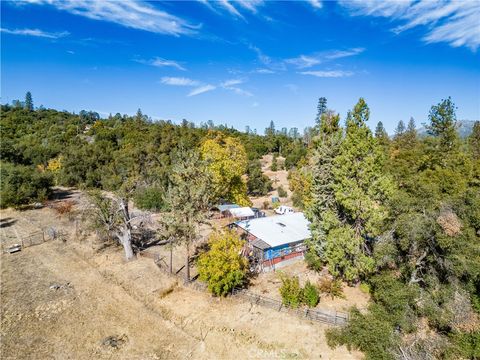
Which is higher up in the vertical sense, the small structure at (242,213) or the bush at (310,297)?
the small structure at (242,213)

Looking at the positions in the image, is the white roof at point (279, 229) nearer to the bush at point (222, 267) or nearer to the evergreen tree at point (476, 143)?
the bush at point (222, 267)

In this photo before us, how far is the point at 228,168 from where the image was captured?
Result: 120 ft

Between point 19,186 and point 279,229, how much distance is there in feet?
136

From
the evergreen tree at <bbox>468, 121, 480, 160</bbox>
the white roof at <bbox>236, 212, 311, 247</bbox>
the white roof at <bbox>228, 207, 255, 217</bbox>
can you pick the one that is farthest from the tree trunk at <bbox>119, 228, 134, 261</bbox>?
the evergreen tree at <bbox>468, 121, 480, 160</bbox>

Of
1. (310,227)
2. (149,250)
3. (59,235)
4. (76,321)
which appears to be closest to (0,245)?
(59,235)

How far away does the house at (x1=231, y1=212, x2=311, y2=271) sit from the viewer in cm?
2630

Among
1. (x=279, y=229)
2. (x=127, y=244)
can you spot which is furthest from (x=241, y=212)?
(x=127, y=244)

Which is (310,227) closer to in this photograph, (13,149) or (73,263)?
(73,263)

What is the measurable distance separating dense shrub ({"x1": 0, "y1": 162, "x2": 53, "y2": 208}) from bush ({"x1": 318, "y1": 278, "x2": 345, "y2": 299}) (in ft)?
151

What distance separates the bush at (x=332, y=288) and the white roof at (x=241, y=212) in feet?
55.7

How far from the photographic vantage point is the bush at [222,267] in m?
20.6

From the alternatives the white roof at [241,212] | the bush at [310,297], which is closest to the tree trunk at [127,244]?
the white roof at [241,212]

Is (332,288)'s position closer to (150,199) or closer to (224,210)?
(224,210)

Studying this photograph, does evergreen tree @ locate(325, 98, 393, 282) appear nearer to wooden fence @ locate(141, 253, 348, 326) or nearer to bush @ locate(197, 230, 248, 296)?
wooden fence @ locate(141, 253, 348, 326)
